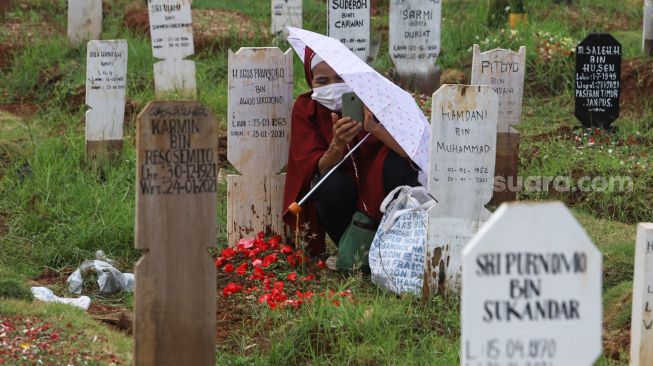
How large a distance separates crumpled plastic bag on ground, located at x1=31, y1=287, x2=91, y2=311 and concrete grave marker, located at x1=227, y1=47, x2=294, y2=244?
4.19 feet

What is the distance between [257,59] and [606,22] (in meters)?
7.47

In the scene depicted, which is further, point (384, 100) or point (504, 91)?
point (504, 91)

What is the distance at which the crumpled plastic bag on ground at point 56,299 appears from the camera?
18.2 feet

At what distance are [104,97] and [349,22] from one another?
277 cm

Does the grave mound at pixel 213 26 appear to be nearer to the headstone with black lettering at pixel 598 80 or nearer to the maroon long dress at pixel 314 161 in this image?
the headstone with black lettering at pixel 598 80

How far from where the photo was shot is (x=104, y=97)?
26.6ft

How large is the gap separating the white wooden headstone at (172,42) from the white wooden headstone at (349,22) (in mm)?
1286

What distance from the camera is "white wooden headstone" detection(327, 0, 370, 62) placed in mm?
10102

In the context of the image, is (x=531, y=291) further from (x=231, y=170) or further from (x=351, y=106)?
(x=231, y=170)

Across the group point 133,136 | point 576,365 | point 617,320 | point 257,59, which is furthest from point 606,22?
point 576,365

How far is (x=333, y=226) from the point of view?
6570 millimetres

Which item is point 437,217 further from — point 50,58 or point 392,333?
point 50,58

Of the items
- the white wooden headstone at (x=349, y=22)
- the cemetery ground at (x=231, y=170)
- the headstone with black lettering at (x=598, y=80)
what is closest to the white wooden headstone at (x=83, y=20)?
the cemetery ground at (x=231, y=170)

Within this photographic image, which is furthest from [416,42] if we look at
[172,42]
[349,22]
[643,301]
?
[643,301]
